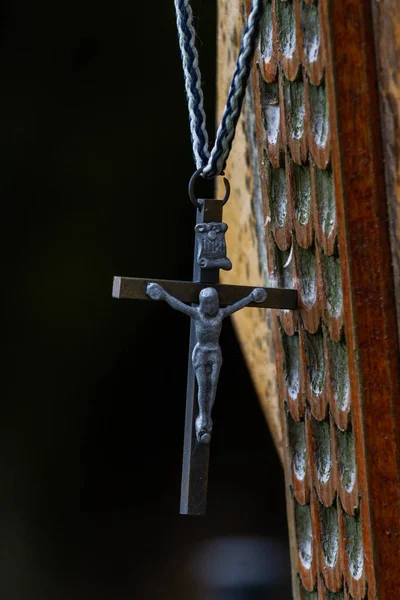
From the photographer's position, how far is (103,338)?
65.9 inches

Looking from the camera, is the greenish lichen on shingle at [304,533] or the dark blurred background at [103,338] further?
the dark blurred background at [103,338]

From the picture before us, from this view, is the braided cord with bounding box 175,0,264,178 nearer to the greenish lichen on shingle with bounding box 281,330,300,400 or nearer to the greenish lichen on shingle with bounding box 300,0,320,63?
the greenish lichen on shingle with bounding box 300,0,320,63

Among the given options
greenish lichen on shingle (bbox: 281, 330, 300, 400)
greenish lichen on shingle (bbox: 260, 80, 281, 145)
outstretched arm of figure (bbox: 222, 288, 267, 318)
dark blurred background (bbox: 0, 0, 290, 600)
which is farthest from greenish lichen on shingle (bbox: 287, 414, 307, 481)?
dark blurred background (bbox: 0, 0, 290, 600)

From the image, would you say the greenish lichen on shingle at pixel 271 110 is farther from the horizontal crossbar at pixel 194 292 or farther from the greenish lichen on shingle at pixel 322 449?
the greenish lichen on shingle at pixel 322 449

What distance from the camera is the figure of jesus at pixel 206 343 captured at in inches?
30.2

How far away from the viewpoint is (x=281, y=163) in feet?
2.73

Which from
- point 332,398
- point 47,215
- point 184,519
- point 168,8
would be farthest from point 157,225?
point 332,398

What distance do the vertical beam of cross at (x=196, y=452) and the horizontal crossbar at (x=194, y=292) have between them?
11mm

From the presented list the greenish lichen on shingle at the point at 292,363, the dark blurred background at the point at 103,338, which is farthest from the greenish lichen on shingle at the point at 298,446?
the dark blurred background at the point at 103,338

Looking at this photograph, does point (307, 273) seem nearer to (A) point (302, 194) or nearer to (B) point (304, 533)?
(A) point (302, 194)

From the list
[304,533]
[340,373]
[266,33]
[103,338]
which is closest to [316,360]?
[340,373]

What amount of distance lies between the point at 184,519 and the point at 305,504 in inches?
35.6

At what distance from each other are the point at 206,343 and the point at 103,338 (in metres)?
0.92

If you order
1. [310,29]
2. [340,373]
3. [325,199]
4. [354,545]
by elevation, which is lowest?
[354,545]
